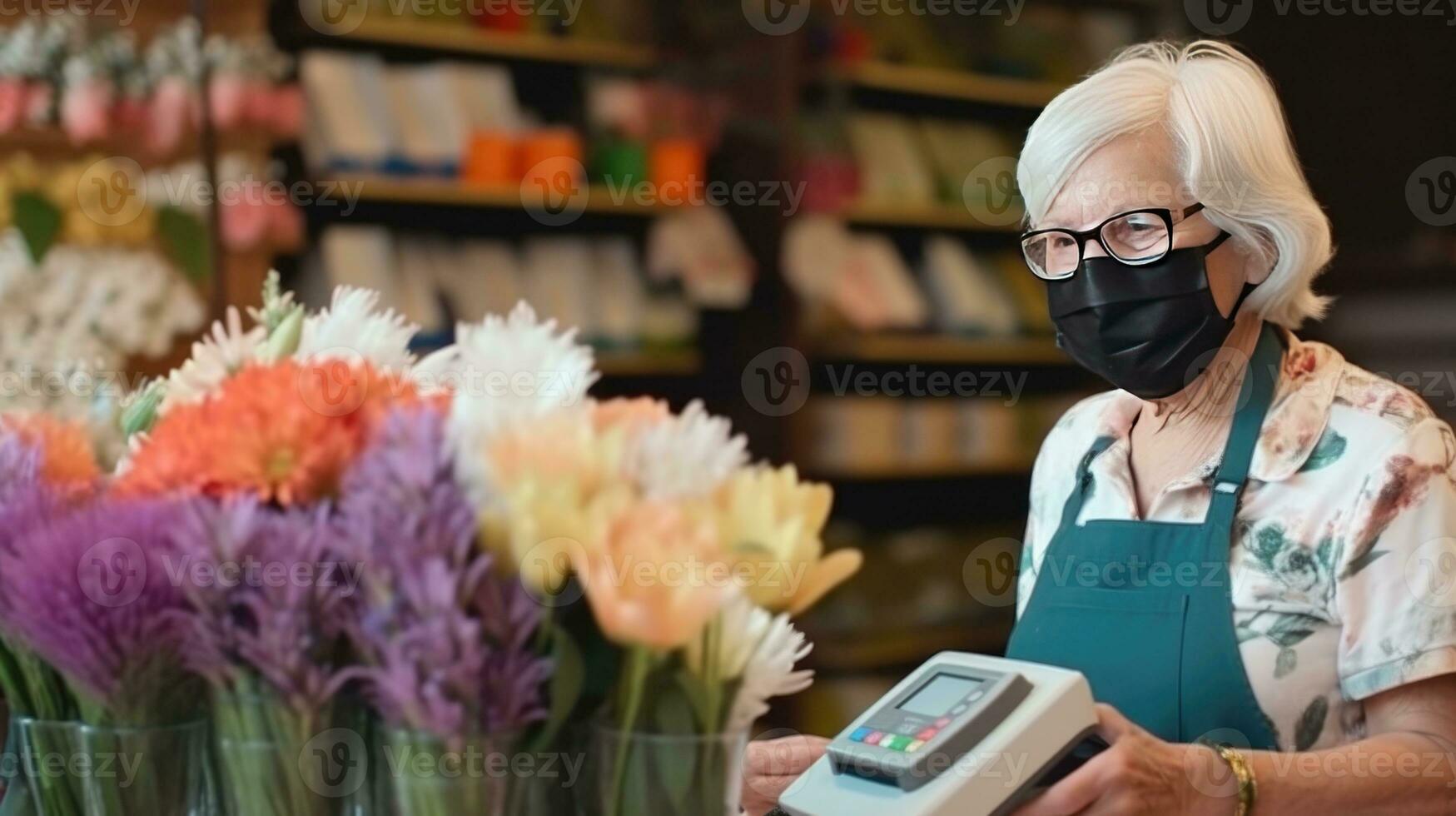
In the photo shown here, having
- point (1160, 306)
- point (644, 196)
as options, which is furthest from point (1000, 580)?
point (1160, 306)

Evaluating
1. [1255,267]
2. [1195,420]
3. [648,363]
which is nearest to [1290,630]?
[1195,420]

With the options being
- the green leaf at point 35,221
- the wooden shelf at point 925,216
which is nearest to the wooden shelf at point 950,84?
the wooden shelf at point 925,216

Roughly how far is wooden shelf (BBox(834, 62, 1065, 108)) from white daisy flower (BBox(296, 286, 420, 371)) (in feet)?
8.87

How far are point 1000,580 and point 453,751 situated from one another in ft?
11.7

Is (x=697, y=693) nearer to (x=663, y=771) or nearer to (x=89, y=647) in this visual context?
(x=663, y=771)

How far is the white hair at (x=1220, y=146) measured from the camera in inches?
58.2

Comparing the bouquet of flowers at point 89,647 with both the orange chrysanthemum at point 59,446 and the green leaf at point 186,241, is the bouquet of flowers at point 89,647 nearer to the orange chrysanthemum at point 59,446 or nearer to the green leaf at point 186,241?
the orange chrysanthemum at point 59,446

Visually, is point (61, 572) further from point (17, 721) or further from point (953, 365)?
point (953, 365)

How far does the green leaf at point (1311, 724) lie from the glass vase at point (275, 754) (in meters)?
1.05

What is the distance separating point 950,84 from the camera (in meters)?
3.76

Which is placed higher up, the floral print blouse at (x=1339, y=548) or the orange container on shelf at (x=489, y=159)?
the orange container on shelf at (x=489, y=159)

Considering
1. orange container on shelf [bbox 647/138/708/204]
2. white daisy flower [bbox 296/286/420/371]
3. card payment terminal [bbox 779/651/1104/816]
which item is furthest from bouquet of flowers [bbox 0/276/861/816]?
orange container on shelf [bbox 647/138/708/204]

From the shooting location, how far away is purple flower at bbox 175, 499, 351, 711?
27.5 inches

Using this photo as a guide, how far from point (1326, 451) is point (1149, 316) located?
9.1 inches
